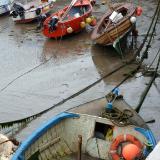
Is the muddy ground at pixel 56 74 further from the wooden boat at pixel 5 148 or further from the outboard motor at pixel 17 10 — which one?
the wooden boat at pixel 5 148

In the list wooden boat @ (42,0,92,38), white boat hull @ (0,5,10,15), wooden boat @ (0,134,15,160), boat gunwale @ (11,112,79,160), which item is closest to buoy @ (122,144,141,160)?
boat gunwale @ (11,112,79,160)

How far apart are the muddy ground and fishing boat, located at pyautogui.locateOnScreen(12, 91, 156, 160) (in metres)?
2.04

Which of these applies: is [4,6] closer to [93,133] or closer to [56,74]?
[56,74]

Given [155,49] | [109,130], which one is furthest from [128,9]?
[109,130]

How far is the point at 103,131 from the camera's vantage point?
10930 millimetres

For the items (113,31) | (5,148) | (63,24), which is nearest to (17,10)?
(63,24)

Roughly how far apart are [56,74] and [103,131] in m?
6.26

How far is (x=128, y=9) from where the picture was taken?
19297 mm

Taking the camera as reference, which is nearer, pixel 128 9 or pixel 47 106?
pixel 47 106

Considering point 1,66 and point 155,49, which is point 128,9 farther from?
point 1,66

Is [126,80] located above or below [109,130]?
below

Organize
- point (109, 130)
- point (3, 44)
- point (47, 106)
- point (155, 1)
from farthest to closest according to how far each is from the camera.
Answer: point (155, 1)
point (3, 44)
point (47, 106)
point (109, 130)

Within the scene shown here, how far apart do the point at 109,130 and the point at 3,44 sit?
11519 millimetres

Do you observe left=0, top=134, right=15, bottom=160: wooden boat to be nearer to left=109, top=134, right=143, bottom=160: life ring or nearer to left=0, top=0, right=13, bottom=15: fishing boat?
left=109, top=134, right=143, bottom=160: life ring
